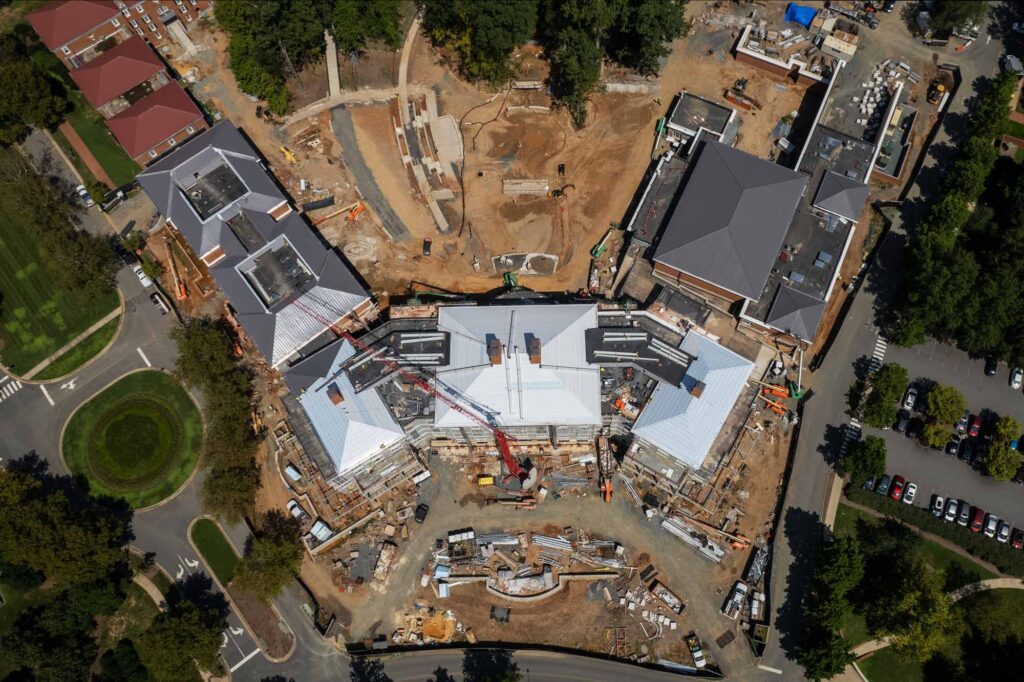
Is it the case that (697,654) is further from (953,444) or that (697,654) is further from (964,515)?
(953,444)

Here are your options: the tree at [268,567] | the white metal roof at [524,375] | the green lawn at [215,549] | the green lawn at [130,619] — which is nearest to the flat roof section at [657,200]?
the white metal roof at [524,375]

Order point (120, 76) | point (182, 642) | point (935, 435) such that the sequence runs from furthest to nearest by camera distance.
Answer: point (120, 76)
point (935, 435)
point (182, 642)

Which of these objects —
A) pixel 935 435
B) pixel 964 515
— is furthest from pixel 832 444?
pixel 964 515

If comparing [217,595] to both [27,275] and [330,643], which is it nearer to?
[330,643]

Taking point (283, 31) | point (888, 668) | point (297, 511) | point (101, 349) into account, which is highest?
point (283, 31)

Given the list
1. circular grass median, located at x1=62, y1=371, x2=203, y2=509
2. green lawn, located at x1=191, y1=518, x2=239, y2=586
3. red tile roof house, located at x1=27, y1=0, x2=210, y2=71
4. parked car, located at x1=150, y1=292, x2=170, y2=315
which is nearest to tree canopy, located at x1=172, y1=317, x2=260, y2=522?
green lawn, located at x1=191, y1=518, x2=239, y2=586

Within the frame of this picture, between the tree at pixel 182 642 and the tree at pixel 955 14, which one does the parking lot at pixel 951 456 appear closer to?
the tree at pixel 955 14

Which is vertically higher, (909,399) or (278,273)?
(278,273)
